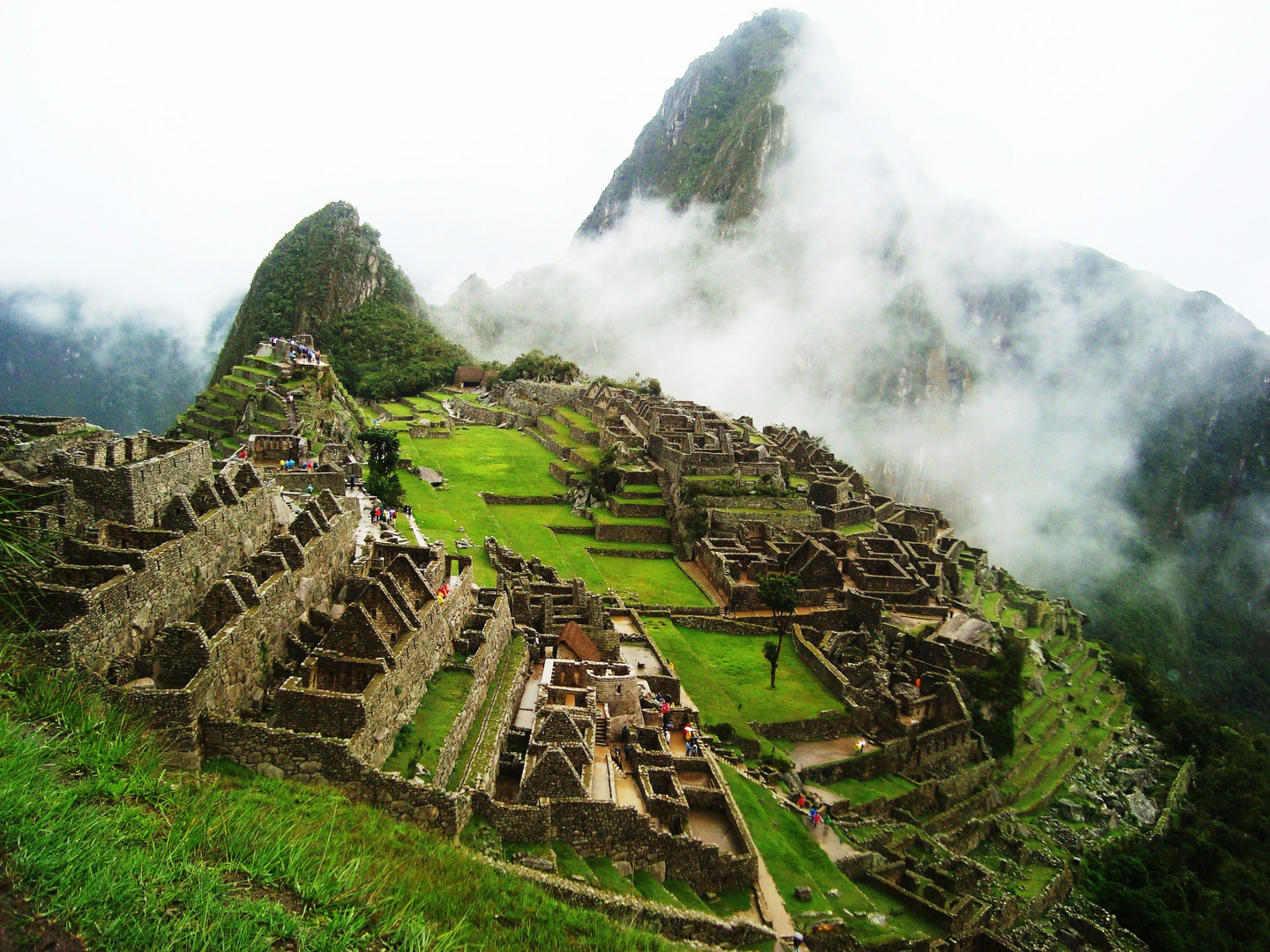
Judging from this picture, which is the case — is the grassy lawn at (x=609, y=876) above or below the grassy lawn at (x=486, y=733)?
below

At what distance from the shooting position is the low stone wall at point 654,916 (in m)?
11.1

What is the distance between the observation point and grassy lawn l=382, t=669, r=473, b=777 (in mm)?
12547

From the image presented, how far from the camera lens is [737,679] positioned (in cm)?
2817

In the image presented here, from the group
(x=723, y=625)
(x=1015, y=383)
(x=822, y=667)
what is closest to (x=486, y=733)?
(x=822, y=667)

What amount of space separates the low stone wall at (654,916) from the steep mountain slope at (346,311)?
2922 inches

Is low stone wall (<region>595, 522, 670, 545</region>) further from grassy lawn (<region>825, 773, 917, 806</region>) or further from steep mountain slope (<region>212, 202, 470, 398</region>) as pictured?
steep mountain slope (<region>212, 202, 470, 398</region>)

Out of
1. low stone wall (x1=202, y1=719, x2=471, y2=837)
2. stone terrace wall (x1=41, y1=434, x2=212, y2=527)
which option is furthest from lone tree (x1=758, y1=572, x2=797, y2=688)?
stone terrace wall (x1=41, y1=434, x2=212, y2=527)

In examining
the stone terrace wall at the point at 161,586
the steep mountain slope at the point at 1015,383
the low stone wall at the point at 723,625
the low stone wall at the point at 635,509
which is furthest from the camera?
the steep mountain slope at the point at 1015,383

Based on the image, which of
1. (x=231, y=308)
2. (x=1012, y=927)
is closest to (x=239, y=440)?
(x=1012, y=927)

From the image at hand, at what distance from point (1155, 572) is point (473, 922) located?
135922mm

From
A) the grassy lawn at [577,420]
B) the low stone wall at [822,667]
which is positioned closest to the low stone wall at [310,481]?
the low stone wall at [822,667]

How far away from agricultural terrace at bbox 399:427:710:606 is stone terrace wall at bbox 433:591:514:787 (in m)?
4.58

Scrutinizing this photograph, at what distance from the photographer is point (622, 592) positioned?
3403 centimetres

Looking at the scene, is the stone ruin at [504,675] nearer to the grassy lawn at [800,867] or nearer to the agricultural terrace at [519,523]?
the grassy lawn at [800,867]
